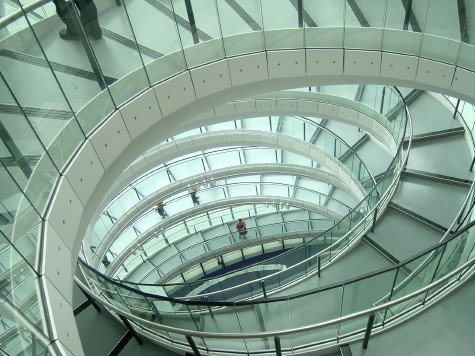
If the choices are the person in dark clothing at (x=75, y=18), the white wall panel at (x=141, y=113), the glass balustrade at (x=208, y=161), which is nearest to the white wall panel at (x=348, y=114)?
the glass balustrade at (x=208, y=161)

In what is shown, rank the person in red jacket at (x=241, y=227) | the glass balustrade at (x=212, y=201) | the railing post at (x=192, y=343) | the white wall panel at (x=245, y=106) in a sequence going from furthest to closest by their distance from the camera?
1. the person in red jacket at (x=241, y=227)
2. the glass balustrade at (x=212, y=201)
3. the white wall panel at (x=245, y=106)
4. the railing post at (x=192, y=343)

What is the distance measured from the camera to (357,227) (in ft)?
31.8

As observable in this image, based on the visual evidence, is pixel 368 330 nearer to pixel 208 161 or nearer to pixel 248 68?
pixel 248 68

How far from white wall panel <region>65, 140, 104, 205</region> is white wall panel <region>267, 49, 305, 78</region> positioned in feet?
13.4

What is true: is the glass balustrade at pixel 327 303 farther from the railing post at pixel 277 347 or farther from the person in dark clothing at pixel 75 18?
the person in dark clothing at pixel 75 18

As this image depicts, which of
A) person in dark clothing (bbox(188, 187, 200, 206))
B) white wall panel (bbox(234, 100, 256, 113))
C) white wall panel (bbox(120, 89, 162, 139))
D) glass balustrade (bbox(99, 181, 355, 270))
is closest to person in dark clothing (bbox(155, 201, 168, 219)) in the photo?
glass balustrade (bbox(99, 181, 355, 270))

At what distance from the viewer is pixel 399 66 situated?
878cm

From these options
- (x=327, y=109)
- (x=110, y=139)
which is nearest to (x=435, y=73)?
(x=327, y=109)

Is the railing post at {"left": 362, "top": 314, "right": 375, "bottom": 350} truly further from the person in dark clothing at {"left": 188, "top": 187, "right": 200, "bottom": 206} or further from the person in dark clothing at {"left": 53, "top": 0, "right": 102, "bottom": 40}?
the person in dark clothing at {"left": 188, "top": 187, "right": 200, "bottom": 206}

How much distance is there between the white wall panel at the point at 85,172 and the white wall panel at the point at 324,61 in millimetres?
4815

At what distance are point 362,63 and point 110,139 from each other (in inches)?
212

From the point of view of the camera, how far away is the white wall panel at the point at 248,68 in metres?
8.44

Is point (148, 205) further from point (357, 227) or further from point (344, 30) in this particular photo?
point (344, 30)

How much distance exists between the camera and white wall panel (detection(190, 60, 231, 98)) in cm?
812
